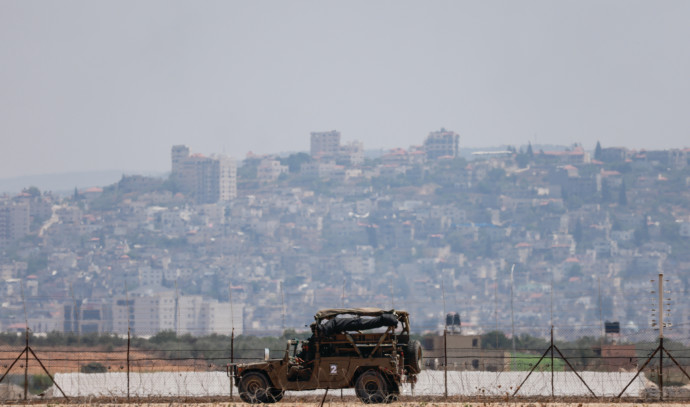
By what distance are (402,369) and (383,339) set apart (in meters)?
0.68

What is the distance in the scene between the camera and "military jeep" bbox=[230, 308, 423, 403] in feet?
78.7

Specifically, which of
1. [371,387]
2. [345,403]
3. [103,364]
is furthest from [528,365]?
[371,387]

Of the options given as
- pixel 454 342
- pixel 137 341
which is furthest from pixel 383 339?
pixel 137 341

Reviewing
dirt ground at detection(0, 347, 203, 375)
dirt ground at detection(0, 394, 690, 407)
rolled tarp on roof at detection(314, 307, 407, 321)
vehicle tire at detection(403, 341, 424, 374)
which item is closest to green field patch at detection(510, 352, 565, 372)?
dirt ground at detection(0, 394, 690, 407)

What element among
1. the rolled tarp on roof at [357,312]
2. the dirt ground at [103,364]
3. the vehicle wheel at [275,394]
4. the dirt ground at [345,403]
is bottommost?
the dirt ground at [103,364]

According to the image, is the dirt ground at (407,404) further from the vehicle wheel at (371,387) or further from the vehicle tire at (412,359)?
the vehicle tire at (412,359)

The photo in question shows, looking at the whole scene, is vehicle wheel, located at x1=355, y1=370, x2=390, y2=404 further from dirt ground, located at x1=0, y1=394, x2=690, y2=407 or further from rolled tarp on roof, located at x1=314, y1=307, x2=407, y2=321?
rolled tarp on roof, located at x1=314, y1=307, x2=407, y2=321

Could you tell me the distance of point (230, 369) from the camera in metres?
25.1

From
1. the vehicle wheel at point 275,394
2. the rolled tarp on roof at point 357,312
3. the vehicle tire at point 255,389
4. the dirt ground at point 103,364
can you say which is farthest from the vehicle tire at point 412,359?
the dirt ground at point 103,364

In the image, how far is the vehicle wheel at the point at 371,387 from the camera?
23.9 m

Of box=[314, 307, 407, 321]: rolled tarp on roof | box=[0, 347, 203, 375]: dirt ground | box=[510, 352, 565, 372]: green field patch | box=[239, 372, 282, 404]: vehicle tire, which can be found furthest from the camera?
box=[0, 347, 203, 375]: dirt ground

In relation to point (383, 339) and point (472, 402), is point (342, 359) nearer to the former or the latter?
point (383, 339)

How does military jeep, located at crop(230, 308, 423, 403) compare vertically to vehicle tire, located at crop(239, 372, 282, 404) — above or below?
above

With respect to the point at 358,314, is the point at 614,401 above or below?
below
